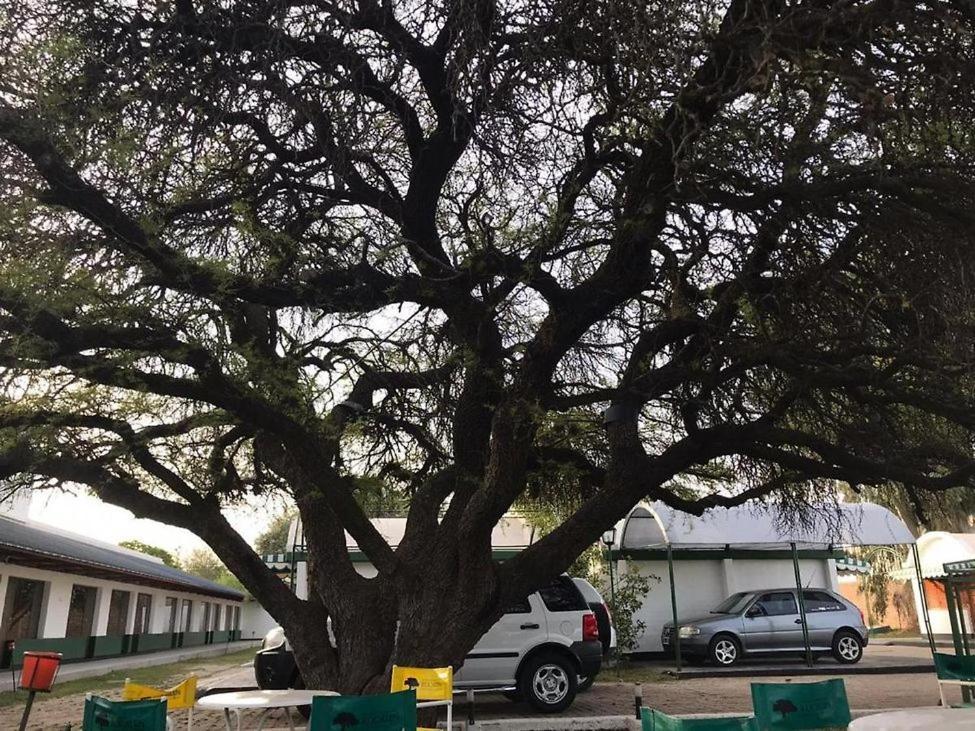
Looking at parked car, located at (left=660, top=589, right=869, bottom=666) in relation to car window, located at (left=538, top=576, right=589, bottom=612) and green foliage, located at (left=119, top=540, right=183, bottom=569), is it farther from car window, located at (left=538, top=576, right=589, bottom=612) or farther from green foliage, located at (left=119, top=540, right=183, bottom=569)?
green foliage, located at (left=119, top=540, right=183, bottom=569)

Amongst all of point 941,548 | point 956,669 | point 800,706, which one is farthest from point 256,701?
point 941,548

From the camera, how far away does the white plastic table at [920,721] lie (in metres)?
3.77

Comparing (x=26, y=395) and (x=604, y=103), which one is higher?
(x=604, y=103)

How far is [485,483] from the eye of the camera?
7.97 meters

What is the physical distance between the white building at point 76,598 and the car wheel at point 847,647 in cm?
1692

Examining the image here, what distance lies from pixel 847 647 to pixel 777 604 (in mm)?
1756

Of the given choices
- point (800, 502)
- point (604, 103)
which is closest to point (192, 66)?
point (604, 103)

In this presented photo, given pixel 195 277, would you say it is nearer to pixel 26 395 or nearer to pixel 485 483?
pixel 26 395

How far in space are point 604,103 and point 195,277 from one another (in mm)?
3791

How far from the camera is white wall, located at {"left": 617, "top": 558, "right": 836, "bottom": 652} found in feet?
64.7

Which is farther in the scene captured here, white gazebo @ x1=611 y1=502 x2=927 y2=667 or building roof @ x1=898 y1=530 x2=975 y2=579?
building roof @ x1=898 y1=530 x2=975 y2=579

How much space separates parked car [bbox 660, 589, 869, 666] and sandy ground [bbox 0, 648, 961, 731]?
1.95 meters

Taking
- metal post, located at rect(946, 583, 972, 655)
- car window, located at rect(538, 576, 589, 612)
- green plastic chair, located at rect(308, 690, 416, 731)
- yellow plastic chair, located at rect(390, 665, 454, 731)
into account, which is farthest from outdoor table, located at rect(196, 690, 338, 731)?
metal post, located at rect(946, 583, 972, 655)

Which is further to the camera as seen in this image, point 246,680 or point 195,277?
point 246,680
